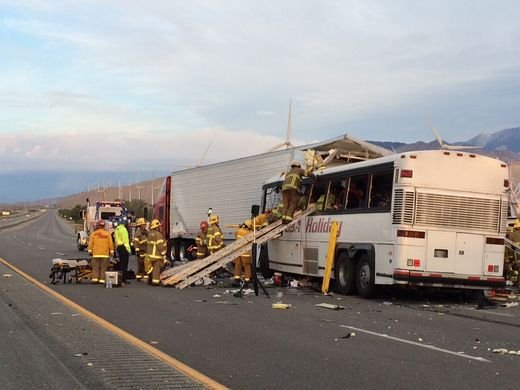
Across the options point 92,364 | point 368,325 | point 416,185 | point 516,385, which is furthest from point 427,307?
point 92,364

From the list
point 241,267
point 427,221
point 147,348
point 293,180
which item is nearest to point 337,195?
point 293,180

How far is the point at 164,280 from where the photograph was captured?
15.9 m

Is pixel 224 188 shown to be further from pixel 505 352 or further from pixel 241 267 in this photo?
pixel 505 352

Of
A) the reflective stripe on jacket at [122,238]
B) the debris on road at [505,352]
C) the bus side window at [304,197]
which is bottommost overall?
the debris on road at [505,352]

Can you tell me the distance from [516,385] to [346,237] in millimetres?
8314

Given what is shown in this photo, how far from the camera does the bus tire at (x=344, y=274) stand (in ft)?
47.2

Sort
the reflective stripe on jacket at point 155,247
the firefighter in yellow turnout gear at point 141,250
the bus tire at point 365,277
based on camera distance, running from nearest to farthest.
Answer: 1. the bus tire at point 365,277
2. the reflective stripe on jacket at point 155,247
3. the firefighter in yellow turnout gear at point 141,250

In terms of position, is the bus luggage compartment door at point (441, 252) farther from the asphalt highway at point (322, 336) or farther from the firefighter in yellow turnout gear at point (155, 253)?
the firefighter in yellow turnout gear at point (155, 253)

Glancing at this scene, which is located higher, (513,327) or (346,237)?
(346,237)

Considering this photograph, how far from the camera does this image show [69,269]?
15766 millimetres

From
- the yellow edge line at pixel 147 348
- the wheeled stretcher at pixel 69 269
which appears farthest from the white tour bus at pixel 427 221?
the wheeled stretcher at pixel 69 269

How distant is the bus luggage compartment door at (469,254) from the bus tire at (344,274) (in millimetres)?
2382

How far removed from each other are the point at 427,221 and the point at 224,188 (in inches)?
416

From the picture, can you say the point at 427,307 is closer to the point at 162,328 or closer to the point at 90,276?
the point at 162,328
